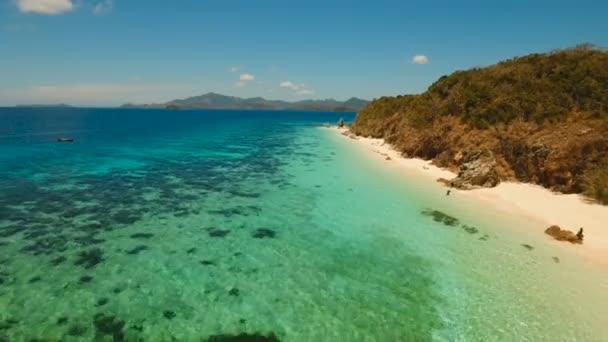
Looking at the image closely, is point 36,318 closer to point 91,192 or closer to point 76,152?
point 91,192

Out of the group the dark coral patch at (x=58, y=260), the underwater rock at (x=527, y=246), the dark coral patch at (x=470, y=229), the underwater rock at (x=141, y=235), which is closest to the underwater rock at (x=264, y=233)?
the underwater rock at (x=141, y=235)

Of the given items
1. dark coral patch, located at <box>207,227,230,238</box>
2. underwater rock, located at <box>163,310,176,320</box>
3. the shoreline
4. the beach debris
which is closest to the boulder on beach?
the shoreline

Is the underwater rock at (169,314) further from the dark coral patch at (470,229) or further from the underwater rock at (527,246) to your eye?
the underwater rock at (527,246)

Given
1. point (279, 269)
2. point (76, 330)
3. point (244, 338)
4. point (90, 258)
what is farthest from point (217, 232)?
point (244, 338)

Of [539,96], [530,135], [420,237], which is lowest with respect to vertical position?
[420,237]

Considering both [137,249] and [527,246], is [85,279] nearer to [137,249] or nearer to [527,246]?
[137,249]

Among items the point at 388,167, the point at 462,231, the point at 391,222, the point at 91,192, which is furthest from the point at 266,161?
the point at 462,231

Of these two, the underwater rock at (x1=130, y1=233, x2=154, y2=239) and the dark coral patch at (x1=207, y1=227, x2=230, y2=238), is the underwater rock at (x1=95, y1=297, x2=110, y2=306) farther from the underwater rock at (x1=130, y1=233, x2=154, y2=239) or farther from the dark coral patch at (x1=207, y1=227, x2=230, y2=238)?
the dark coral patch at (x1=207, y1=227, x2=230, y2=238)
